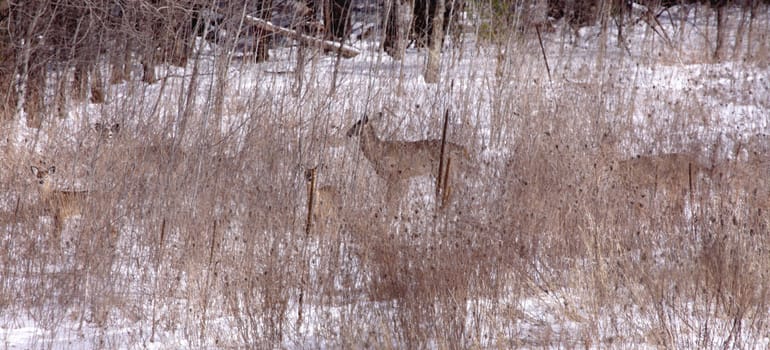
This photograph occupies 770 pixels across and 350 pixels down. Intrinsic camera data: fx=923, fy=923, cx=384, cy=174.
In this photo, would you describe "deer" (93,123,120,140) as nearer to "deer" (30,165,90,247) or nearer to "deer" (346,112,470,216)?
"deer" (30,165,90,247)

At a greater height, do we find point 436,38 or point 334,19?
point 436,38

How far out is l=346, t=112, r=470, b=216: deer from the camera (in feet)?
22.1

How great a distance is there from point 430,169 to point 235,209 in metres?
1.68

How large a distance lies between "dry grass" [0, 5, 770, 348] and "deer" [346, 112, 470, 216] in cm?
14

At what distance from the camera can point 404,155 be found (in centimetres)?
695

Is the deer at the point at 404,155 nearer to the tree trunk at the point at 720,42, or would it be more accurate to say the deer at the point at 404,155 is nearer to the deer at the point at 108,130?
the deer at the point at 108,130

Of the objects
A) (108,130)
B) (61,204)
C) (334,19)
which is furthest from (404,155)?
(334,19)

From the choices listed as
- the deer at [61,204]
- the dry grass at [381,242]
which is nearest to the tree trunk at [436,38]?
the dry grass at [381,242]

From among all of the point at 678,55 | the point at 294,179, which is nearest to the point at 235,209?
the point at 294,179

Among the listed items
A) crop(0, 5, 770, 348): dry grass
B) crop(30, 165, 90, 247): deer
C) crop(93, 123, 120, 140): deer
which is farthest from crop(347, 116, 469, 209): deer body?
crop(30, 165, 90, 247): deer

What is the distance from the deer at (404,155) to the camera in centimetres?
674

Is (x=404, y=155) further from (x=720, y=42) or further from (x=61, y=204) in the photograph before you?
(x=720, y=42)

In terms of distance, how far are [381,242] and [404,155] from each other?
214 centimetres

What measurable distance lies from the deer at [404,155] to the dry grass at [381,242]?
0.14 metres
